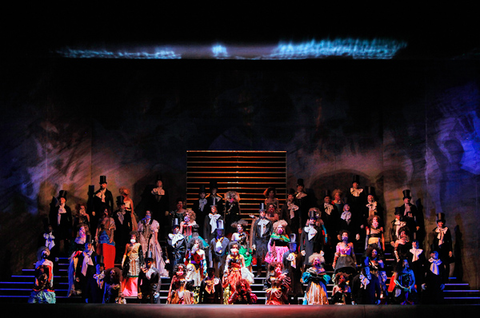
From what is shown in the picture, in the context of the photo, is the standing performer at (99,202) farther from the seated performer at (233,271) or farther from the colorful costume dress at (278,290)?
the colorful costume dress at (278,290)

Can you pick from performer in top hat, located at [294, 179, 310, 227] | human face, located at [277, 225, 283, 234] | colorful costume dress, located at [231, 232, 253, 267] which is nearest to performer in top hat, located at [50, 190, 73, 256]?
colorful costume dress, located at [231, 232, 253, 267]

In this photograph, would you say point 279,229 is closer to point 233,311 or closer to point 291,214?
point 291,214

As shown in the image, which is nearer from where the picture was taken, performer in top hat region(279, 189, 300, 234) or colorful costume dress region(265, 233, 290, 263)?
colorful costume dress region(265, 233, 290, 263)

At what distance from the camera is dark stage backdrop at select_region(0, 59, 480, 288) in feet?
45.8

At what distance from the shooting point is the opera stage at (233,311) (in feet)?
27.1

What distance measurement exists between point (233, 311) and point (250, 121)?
738cm

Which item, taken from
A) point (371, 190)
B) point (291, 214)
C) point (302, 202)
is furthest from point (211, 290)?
point (371, 190)

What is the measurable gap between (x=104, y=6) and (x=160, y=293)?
5455 mm

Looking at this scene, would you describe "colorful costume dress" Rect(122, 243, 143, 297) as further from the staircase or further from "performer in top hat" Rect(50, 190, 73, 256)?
"performer in top hat" Rect(50, 190, 73, 256)

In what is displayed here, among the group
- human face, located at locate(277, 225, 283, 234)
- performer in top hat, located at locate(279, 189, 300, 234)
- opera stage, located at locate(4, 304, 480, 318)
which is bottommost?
opera stage, located at locate(4, 304, 480, 318)

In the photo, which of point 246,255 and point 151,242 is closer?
point 246,255

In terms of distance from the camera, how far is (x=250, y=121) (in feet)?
49.0

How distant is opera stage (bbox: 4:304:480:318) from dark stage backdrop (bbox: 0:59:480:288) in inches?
220

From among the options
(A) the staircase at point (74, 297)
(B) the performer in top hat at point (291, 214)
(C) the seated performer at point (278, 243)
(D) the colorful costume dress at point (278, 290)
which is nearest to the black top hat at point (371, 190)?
(A) the staircase at point (74, 297)
